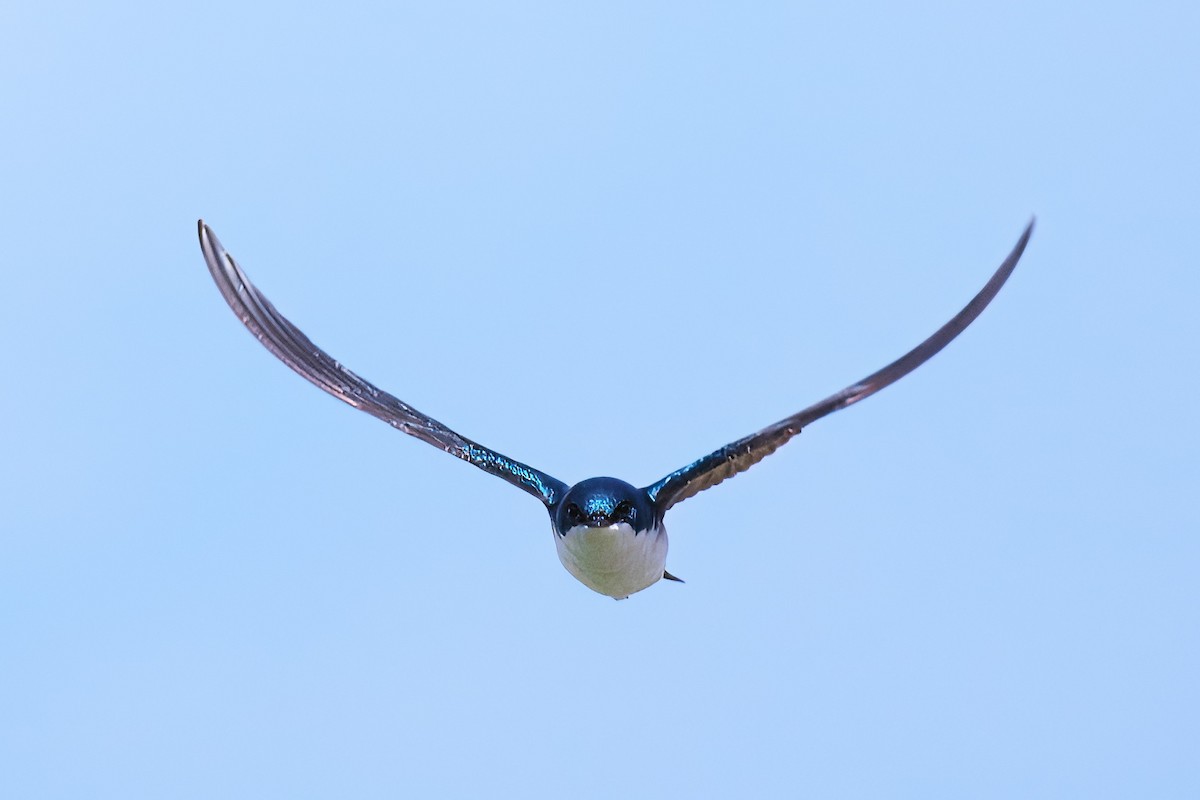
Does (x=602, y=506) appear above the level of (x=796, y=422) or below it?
below

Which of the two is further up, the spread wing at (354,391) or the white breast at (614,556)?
the spread wing at (354,391)

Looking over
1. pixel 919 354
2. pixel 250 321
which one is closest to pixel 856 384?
pixel 919 354

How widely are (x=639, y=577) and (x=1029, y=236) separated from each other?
469 cm

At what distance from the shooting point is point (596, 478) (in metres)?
16.1

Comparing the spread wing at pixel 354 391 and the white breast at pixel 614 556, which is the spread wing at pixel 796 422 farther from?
the spread wing at pixel 354 391

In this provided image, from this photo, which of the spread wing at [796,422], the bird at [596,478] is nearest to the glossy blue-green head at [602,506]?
the bird at [596,478]

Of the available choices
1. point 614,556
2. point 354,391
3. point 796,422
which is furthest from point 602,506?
point 354,391

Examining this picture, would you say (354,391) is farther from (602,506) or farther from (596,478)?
(602,506)

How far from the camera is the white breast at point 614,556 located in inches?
617

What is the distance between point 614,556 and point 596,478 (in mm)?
730

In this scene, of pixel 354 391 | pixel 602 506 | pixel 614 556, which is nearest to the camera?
pixel 602 506

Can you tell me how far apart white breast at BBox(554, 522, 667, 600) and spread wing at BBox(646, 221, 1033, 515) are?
47 cm

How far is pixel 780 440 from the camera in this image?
15.8 metres

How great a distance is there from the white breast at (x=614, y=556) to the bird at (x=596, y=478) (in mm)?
12
